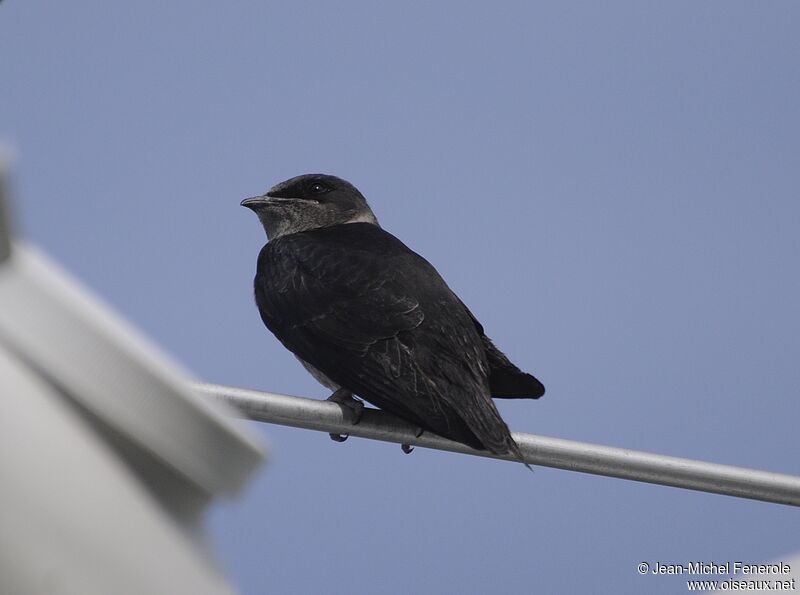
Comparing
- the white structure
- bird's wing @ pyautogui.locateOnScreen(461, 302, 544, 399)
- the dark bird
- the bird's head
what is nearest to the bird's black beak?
the bird's head

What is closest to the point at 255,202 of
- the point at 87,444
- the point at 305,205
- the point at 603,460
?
the point at 305,205

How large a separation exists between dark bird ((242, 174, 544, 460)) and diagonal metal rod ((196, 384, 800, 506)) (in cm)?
60

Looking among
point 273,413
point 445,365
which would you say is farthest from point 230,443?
point 445,365

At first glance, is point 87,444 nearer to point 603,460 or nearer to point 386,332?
point 603,460

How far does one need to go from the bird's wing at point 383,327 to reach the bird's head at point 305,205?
0.59 metres

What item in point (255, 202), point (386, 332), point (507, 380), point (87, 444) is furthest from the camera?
point (255, 202)

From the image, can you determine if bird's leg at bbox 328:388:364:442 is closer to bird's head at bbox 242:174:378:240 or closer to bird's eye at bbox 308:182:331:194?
bird's head at bbox 242:174:378:240

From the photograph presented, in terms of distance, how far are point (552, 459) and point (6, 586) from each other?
2332mm

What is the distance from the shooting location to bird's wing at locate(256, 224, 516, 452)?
13.0 feet

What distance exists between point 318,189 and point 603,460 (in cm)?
333

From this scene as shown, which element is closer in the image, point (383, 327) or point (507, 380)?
point (383, 327)

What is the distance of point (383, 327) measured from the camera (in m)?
4.32

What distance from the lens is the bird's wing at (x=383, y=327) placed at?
3959mm

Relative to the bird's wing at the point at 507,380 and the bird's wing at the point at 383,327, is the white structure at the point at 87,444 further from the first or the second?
the bird's wing at the point at 507,380
